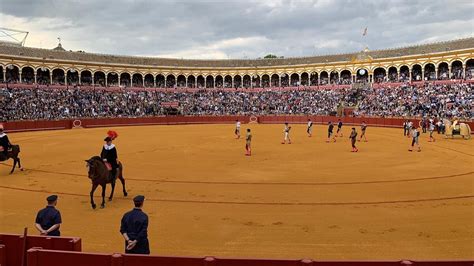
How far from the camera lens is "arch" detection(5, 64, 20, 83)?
59.2 m

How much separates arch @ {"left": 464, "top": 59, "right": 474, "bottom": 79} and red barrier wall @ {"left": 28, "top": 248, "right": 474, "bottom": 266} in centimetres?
5904

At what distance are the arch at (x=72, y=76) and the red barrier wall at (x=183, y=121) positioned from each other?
19380 millimetres

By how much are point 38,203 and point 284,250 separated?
7.75m

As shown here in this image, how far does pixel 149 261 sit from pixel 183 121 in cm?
5386

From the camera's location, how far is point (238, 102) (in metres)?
69.5

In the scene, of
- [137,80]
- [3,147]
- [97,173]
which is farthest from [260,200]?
[137,80]

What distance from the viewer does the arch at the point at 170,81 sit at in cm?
7779

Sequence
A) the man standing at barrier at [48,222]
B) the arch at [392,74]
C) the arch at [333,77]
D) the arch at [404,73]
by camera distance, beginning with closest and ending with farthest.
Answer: the man standing at barrier at [48,222], the arch at [404,73], the arch at [392,74], the arch at [333,77]

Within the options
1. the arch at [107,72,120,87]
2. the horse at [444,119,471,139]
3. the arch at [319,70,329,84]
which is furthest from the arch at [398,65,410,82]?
the arch at [107,72,120,87]

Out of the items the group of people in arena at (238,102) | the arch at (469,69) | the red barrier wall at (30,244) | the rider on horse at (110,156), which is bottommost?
the red barrier wall at (30,244)

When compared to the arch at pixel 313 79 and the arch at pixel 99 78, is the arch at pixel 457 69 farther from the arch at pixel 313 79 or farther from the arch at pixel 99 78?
the arch at pixel 99 78

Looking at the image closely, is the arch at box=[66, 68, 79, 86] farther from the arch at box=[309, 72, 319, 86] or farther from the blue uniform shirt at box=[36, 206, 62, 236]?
the blue uniform shirt at box=[36, 206, 62, 236]

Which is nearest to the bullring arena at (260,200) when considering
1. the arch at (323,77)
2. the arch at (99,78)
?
the arch at (99,78)

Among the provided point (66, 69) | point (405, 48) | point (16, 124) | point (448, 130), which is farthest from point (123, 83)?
point (448, 130)
